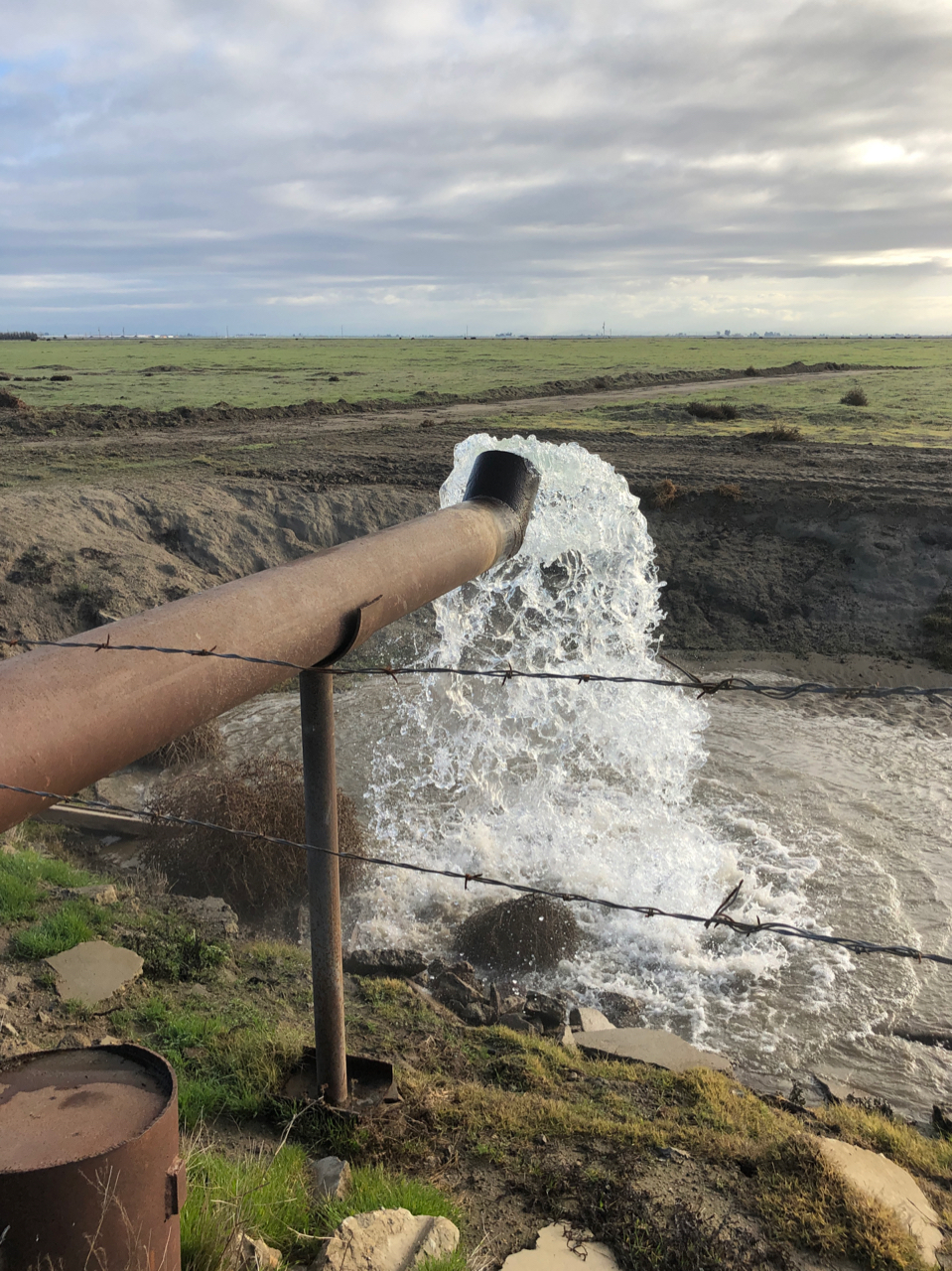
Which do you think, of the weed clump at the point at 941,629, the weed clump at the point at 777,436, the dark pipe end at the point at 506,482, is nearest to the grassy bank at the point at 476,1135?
the dark pipe end at the point at 506,482

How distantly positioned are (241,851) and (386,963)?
201 cm

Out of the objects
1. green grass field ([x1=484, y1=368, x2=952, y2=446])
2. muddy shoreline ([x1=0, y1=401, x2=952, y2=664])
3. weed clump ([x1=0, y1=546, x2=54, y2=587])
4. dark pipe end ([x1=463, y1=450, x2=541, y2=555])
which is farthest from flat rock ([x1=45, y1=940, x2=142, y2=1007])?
green grass field ([x1=484, y1=368, x2=952, y2=446])

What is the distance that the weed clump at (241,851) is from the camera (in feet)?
27.7

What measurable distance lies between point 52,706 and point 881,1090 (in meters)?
6.49

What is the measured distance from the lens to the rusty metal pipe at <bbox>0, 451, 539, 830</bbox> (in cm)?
261

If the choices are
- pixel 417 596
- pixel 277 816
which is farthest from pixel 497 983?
pixel 417 596

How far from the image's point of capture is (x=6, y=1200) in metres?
2.60

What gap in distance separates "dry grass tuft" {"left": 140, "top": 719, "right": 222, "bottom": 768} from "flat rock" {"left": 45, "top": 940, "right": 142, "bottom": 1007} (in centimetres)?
516

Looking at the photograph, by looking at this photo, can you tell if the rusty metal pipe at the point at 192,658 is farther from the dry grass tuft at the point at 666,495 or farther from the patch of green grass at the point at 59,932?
the dry grass tuft at the point at 666,495

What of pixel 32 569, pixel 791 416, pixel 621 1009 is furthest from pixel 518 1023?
pixel 791 416

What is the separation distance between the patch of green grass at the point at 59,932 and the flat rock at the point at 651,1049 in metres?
3.56

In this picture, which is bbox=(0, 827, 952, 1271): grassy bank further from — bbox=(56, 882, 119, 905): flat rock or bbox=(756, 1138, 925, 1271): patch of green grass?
bbox=(56, 882, 119, 905): flat rock

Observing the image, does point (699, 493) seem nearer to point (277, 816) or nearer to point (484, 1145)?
point (277, 816)

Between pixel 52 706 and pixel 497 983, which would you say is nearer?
pixel 52 706
